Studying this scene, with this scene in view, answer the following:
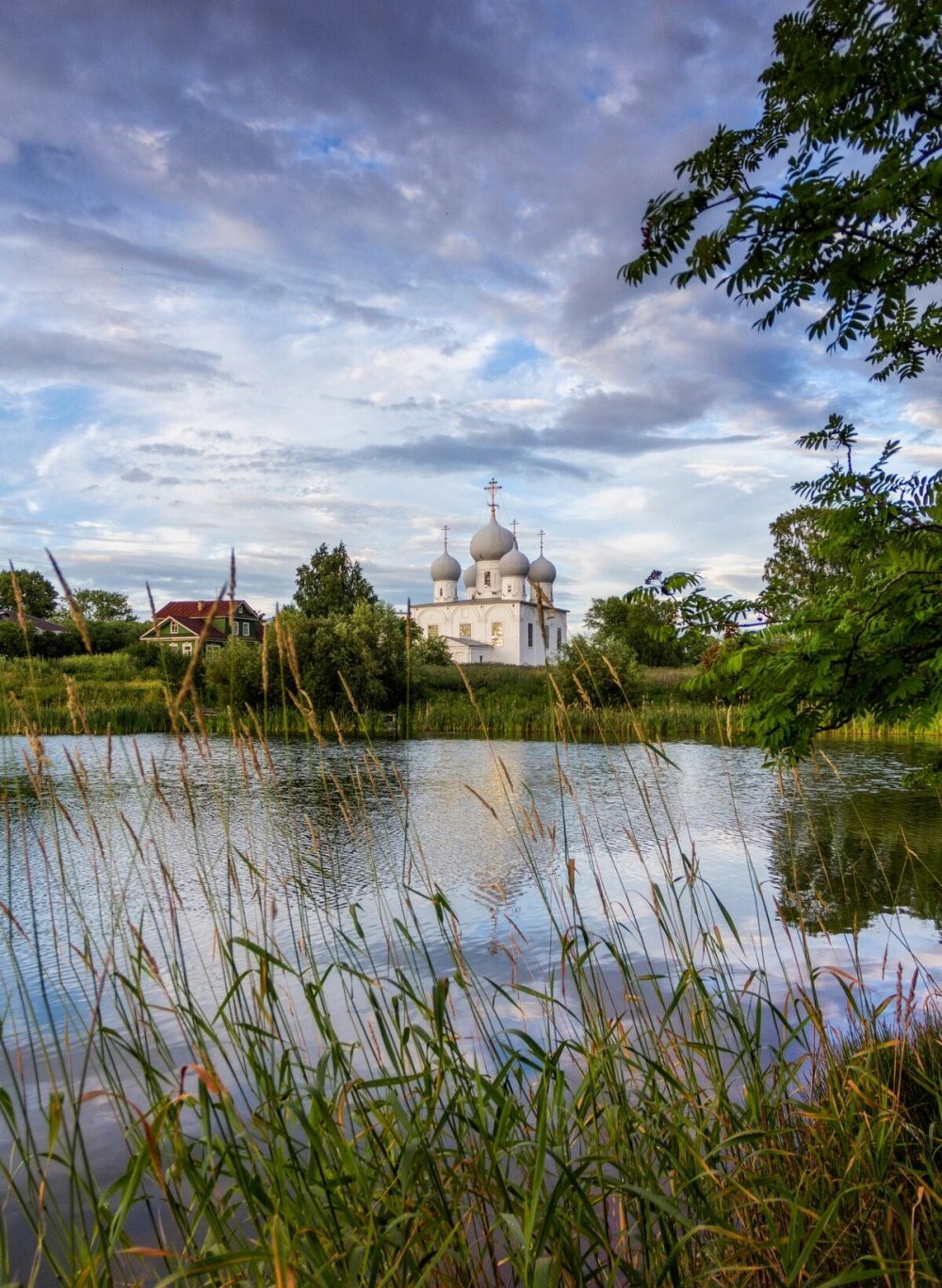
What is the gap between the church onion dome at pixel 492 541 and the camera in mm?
74188

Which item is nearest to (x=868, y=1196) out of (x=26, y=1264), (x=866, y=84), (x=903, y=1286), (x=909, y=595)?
(x=903, y=1286)

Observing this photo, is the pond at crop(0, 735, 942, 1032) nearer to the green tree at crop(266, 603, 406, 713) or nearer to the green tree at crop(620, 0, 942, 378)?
the green tree at crop(620, 0, 942, 378)

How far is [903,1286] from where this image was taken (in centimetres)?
176

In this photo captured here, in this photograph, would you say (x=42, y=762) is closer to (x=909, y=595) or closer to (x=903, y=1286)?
(x=903, y=1286)

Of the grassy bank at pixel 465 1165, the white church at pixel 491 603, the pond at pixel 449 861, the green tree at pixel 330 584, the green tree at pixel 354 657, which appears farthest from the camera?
the white church at pixel 491 603

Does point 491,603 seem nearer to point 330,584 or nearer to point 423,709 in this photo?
point 330,584

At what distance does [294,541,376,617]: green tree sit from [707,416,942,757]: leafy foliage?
46312 millimetres

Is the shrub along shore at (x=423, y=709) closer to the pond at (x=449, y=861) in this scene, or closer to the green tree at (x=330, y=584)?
the pond at (x=449, y=861)

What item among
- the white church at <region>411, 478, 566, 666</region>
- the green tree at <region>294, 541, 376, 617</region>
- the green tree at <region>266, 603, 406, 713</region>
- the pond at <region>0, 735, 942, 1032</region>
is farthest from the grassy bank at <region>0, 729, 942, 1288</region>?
the white church at <region>411, 478, 566, 666</region>

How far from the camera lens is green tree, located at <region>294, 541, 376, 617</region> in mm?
51312

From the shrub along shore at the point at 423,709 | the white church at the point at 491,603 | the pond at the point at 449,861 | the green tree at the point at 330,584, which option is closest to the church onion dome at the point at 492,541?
the white church at the point at 491,603

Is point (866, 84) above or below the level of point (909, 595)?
above

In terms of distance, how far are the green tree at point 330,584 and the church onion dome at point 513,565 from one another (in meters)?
21.0

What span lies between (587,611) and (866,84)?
65.2 metres
